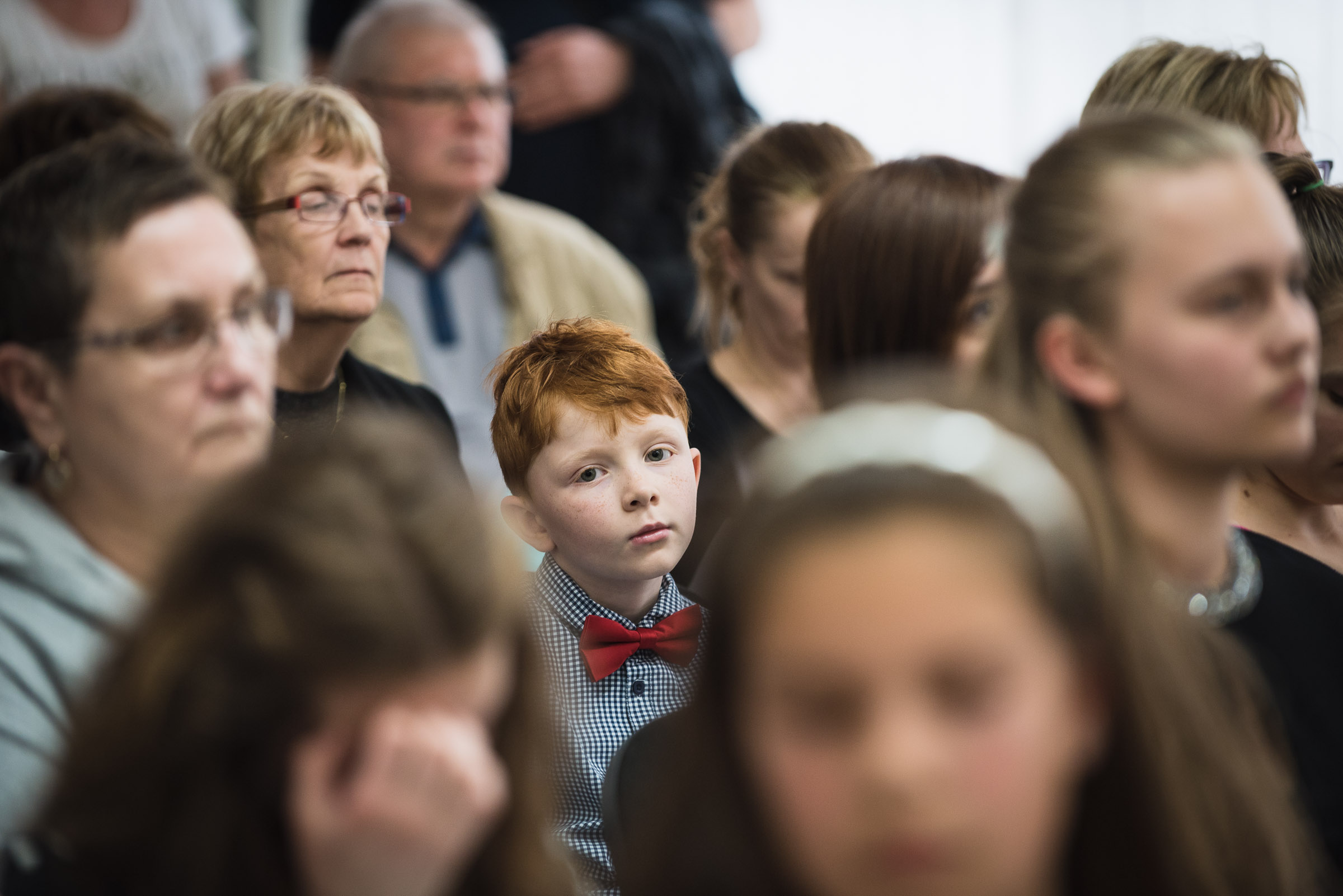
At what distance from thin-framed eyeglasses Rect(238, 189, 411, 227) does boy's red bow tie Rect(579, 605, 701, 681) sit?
2.49 ft

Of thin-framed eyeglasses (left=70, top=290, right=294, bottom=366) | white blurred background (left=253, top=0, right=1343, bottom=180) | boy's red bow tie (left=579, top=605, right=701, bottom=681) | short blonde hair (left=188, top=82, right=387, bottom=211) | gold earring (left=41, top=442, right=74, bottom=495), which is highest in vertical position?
thin-framed eyeglasses (left=70, top=290, right=294, bottom=366)

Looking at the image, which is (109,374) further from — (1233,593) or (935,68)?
(935,68)

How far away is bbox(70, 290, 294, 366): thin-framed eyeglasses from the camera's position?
1.28 meters

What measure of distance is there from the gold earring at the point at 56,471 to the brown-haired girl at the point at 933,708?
0.75 m

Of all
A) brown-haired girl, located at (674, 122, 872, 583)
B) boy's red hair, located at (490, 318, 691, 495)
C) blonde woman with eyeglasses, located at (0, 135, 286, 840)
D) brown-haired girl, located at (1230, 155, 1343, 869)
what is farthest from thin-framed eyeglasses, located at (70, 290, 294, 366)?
brown-haired girl, located at (1230, 155, 1343, 869)

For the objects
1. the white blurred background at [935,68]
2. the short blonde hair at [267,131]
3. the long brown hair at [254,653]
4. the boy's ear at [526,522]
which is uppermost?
the long brown hair at [254,653]

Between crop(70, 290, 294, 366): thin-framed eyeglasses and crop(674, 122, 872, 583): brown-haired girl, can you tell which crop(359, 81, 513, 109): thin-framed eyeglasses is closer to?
crop(674, 122, 872, 583): brown-haired girl

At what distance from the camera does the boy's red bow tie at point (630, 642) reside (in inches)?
58.1

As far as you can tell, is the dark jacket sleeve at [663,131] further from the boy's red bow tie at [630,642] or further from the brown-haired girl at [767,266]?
the boy's red bow tie at [630,642]

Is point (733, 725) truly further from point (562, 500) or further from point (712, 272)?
point (712, 272)

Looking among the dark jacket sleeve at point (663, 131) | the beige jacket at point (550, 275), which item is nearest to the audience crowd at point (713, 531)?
the beige jacket at point (550, 275)

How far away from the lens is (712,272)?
241 cm

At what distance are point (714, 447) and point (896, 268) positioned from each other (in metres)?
0.52

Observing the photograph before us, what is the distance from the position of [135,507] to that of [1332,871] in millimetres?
1114
